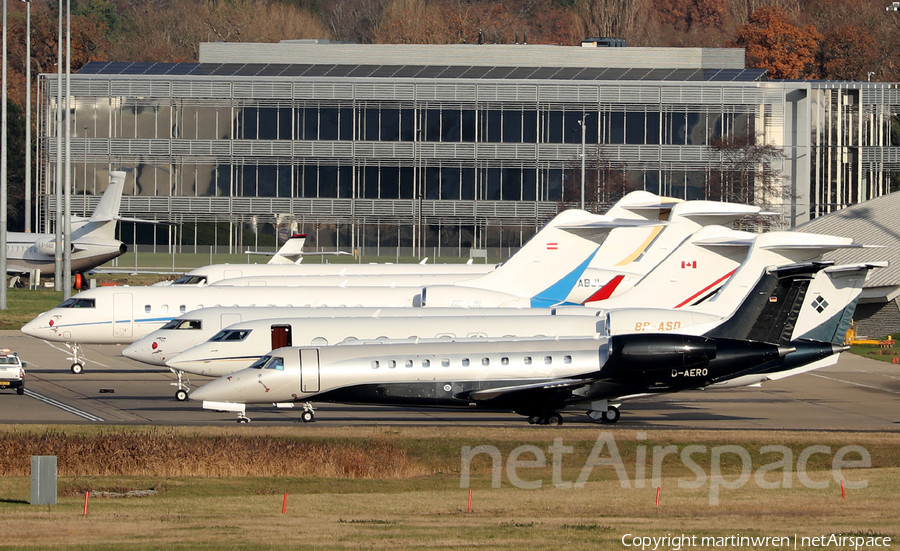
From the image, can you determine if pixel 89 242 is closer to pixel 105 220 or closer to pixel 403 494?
pixel 105 220

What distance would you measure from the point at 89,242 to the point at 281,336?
41777 millimetres

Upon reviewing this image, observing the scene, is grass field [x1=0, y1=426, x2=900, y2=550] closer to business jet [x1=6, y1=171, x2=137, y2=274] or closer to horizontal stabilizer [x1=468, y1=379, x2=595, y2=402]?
horizontal stabilizer [x1=468, y1=379, x2=595, y2=402]

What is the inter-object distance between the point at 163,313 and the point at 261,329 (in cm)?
795

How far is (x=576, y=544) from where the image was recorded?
54.9 feet

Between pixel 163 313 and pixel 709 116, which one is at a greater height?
pixel 709 116

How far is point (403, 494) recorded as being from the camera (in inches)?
857

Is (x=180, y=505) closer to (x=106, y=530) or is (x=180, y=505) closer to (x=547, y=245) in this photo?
(x=106, y=530)

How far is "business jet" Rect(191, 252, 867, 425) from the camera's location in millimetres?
28781

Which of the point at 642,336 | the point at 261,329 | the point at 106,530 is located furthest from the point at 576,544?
the point at 261,329

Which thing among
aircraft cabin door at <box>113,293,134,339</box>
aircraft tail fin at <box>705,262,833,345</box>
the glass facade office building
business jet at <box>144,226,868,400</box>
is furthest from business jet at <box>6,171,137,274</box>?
aircraft tail fin at <box>705,262,833,345</box>

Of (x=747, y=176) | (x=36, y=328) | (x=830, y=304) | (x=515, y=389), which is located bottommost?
(x=515, y=389)

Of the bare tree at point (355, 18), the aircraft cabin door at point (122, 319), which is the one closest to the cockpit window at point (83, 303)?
the aircraft cabin door at point (122, 319)

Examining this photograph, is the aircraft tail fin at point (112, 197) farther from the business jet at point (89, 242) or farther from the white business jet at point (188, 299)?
the white business jet at point (188, 299)

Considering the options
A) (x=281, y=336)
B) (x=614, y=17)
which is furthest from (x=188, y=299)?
(x=614, y=17)
